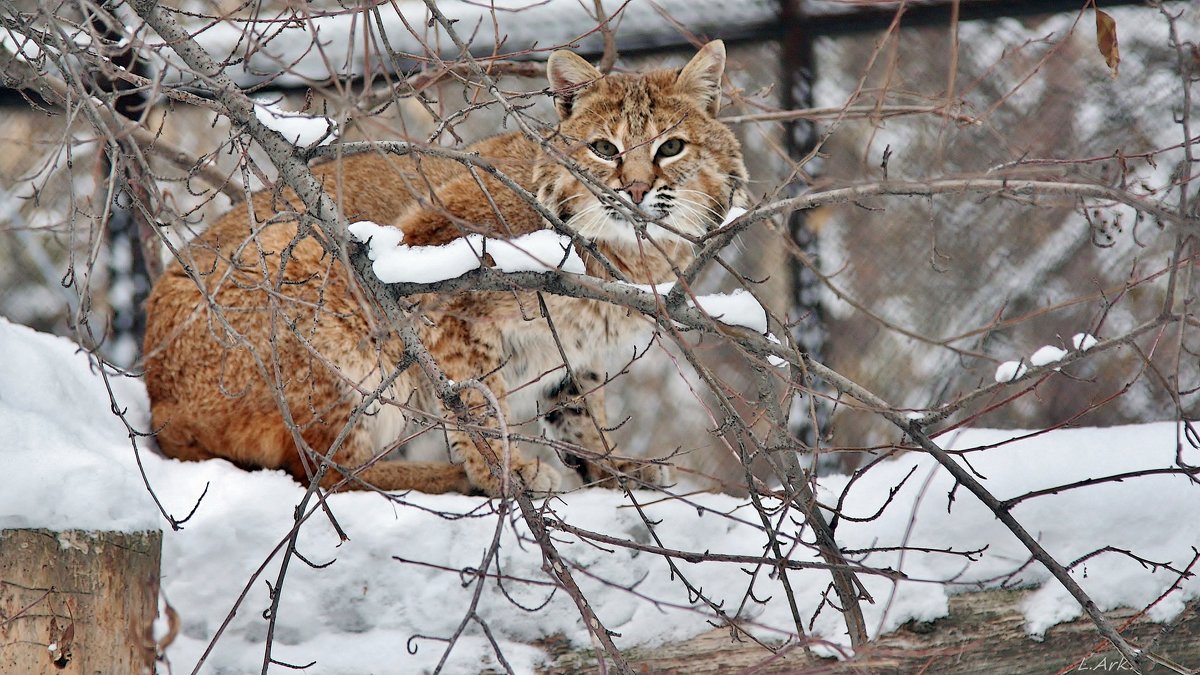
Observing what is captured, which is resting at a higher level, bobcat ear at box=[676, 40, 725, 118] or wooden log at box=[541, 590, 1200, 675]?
bobcat ear at box=[676, 40, 725, 118]

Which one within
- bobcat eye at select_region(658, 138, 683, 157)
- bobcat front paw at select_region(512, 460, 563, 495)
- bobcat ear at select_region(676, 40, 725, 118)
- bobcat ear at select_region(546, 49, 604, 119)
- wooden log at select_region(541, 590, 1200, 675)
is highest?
bobcat ear at select_region(676, 40, 725, 118)

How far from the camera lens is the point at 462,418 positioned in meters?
2.20

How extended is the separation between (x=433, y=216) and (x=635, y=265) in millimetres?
730

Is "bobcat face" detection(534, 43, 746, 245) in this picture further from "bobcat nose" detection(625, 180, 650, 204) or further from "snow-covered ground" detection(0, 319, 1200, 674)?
"snow-covered ground" detection(0, 319, 1200, 674)

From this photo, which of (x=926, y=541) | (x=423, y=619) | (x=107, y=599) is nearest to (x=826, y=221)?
(x=926, y=541)

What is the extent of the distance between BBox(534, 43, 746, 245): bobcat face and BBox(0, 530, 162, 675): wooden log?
1721mm

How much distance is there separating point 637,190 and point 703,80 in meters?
0.64

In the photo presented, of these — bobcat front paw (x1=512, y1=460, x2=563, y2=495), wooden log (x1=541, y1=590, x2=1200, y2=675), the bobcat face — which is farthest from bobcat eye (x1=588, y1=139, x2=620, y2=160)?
wooden log (x1=541, y1=590, x2=1200, y2=675)

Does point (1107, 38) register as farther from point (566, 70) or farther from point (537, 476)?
point (537, 476)

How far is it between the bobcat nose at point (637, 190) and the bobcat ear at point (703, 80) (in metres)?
0.48

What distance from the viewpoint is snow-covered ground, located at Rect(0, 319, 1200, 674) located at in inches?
129

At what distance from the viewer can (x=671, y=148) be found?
391 centimetres

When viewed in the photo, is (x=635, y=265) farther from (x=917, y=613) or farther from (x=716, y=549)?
(x=917, y=613)

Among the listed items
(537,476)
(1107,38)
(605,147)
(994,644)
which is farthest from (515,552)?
(1107,38)
